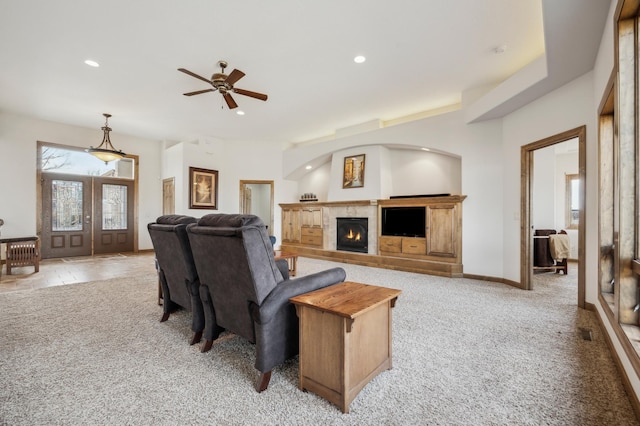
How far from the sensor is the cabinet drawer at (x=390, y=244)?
593 centimetres

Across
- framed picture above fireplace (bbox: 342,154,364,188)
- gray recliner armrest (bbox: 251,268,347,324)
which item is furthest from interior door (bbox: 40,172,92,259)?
gray recliner armrest (bbox: 251,268,347,324)

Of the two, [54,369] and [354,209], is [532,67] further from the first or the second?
[54,369]

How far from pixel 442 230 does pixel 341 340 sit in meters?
4.40

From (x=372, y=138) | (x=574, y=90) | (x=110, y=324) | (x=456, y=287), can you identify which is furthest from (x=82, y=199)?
(x=574, y=90)

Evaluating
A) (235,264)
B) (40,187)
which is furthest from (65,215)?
(235,264)

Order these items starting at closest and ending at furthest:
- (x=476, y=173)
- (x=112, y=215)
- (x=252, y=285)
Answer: (x=252, y=285), (x=476, y=173), (x=112, y=215)

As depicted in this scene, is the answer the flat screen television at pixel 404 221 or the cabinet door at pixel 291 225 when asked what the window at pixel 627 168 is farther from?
the cabinet door at pixel 291 225

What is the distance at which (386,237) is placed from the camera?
20.2 ft

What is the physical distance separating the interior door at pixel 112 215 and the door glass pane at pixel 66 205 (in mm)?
340

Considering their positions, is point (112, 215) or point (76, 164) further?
point (112, 215)

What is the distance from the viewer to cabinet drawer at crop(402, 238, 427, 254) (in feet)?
18.3

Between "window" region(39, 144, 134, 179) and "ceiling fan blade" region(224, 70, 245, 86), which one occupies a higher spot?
"ceiling fan blade" region(224, 70, 245, 86)

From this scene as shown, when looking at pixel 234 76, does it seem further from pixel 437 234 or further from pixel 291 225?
pixel 291 225

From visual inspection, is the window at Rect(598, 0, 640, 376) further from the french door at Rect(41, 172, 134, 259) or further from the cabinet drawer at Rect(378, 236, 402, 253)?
the french door at Rect(41, 172, 134, 259)
